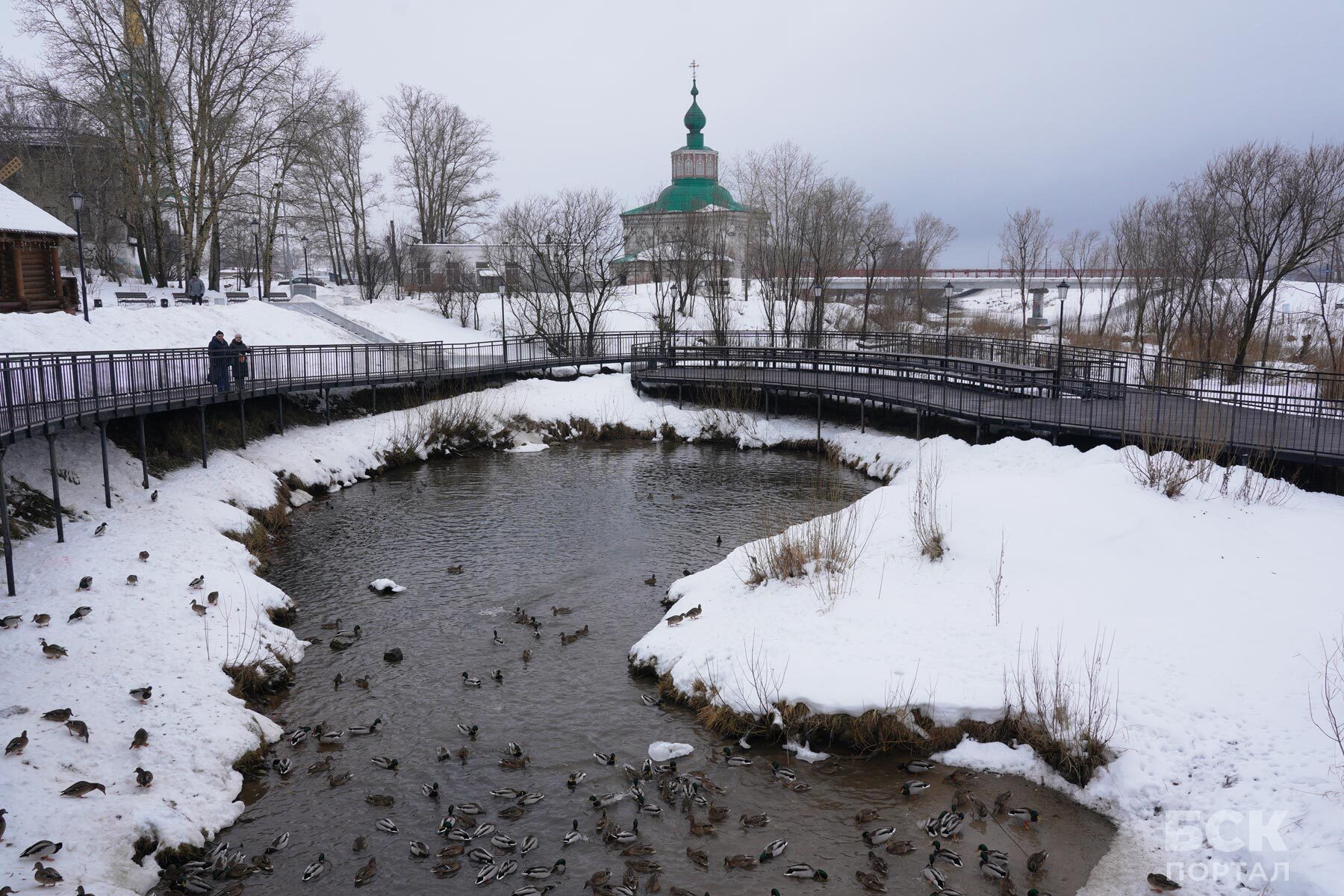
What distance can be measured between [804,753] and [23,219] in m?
33.0

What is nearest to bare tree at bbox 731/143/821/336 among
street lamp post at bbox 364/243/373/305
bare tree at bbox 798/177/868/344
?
bare tree at bbox 798/177/868/344

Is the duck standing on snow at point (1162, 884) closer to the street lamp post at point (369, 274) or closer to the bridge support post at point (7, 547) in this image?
the bridge support post at point (7, 547)

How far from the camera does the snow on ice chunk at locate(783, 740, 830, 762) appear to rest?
414 inches

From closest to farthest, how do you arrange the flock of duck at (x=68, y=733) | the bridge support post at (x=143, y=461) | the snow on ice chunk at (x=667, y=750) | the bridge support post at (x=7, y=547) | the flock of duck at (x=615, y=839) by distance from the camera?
the flock of duck at (x=68, y=733) < the flock of duck at (x=615, y=839) < the snow on ice chunk at (x=667, y=750) < the bridge support post at (x=7, y=547) < the bridge support post at (x=143, y=461)

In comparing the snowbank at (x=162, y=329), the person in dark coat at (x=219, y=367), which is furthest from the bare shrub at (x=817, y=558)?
the snowbank at (x=162, y=329)

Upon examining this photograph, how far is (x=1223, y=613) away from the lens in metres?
11.5

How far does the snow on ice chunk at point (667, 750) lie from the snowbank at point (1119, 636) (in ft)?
3.48

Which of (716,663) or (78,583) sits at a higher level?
(78,583)

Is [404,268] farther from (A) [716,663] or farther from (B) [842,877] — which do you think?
(B) [842,877]

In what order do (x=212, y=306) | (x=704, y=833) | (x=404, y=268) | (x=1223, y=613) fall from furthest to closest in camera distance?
(x=404, y=268) → (x=212, y=306) → (x=1223, y=613) → (x=704, y=833)

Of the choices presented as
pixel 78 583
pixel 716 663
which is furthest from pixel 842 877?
pixel 78 583

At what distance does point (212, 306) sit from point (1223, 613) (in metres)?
37.3

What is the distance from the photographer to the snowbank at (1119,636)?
870 cm

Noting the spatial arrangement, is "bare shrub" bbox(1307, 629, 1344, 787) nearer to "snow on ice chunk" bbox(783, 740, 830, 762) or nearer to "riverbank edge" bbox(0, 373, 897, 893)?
"snow on ice chunk" bbox(783, 740, 830, 762)
